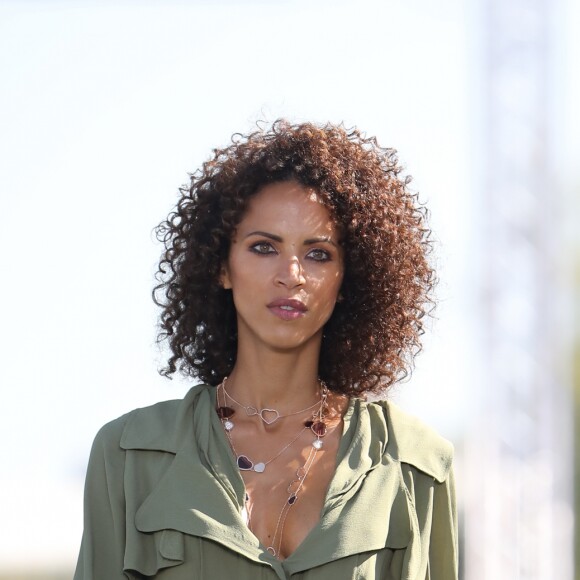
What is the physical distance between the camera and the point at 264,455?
13.8 feet

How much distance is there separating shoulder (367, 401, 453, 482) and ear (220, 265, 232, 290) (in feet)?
1.63

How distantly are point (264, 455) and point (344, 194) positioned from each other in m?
0.71

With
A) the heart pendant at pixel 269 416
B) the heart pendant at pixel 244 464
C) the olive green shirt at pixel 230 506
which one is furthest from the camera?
the heart pendant at pixel 269 416

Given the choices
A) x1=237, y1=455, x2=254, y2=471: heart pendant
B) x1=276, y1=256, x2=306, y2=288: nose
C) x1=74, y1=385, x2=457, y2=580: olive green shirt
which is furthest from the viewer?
x1=237, y1=455, x2=254, y2=471: heart pendant

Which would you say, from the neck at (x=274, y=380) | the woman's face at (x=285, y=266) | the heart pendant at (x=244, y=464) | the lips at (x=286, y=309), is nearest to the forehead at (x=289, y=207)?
the woman's face at (x=285, y=266)

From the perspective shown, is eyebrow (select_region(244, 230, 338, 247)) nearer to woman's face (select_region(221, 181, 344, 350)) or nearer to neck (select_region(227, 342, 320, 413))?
woman's face (select_region(221, 181, 344, 350))

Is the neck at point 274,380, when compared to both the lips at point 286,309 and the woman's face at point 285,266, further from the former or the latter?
the lips at point 286,309

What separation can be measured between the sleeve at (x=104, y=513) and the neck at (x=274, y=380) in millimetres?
357

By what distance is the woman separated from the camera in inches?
157

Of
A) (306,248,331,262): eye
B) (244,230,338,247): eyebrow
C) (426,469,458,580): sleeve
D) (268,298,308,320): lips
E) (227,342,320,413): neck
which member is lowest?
(426,469,458,580): sleeve

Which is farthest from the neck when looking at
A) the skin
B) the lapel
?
the lapel

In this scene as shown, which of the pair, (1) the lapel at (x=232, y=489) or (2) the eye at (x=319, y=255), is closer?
(1) the lapel at (x=232, y=489)

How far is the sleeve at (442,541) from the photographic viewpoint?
4180 mm

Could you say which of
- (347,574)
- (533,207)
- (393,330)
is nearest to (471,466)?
(533,207)
